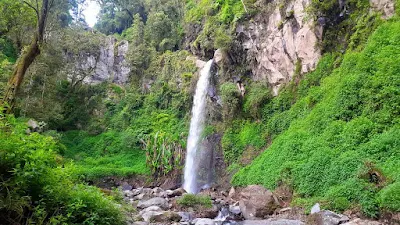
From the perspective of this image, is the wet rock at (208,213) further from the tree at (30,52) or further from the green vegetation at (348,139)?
the tree at (30,52)

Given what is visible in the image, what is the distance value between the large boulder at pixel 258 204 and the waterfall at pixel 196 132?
671 centimetres

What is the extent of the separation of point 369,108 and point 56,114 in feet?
68.8

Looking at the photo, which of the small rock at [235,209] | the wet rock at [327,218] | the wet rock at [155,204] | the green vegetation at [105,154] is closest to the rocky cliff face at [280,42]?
the small rock at [235,209]

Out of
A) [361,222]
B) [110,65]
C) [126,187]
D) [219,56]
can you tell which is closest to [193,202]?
[361,222]

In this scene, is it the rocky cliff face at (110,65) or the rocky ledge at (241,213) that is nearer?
the rocky ledge at (241,213)

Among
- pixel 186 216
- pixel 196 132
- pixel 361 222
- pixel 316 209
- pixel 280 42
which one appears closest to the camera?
pixel 361 222

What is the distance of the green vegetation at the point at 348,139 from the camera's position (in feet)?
29.3

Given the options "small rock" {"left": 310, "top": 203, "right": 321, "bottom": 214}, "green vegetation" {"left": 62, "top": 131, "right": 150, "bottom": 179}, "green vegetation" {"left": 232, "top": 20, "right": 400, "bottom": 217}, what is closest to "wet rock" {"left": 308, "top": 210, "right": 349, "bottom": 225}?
"small rock" {"left": 310, "top": 203, "right": 321, "bottom": 214}

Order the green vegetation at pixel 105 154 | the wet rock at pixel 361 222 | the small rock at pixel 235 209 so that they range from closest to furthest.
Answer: the wet rock at pixel 361 222 → the small rock at pixel 235 209 → the green vegetation at pixel 105 154

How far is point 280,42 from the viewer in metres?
18.6

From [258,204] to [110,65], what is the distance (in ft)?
92.8

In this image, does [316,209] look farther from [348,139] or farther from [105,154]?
[105,154]

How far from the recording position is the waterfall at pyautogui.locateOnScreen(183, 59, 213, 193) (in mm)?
18984

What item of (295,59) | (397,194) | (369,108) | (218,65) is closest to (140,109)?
(218,65)
